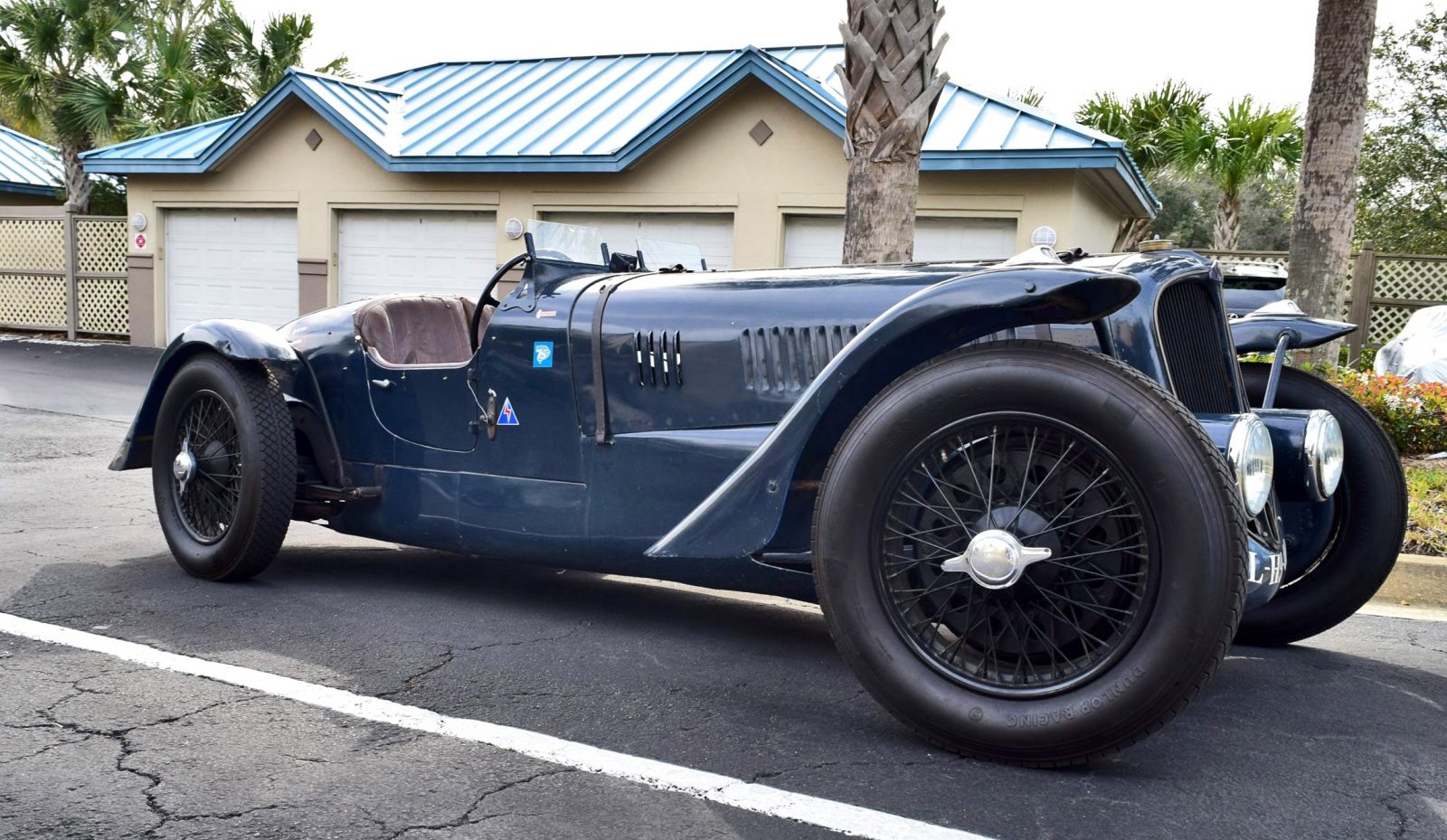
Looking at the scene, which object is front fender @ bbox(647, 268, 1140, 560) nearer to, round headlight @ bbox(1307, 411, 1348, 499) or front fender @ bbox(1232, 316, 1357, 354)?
round headlight @ bbox(1307, 411, 1348, 499)

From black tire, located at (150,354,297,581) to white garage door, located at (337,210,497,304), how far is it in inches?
403

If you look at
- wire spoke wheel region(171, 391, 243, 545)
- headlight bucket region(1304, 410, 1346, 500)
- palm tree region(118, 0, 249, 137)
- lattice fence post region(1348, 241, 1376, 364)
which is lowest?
wire spoke wheel region(171, 391, 243, 545)

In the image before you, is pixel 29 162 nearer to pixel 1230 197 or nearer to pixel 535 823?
pixel 1230 197

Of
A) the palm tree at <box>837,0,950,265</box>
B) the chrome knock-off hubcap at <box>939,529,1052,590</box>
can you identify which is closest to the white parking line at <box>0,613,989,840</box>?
the chrome knock-off hubcap at <box>939,529,1052,590</box>

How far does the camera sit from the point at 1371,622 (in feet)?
14.7

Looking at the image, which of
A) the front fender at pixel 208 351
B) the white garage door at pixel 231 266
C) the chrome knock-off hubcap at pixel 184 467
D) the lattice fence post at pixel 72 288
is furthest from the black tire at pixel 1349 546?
the lattice fence post at pixel 72 288

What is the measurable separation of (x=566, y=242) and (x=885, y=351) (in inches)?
71.6

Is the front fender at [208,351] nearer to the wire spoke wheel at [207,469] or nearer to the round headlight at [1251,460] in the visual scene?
the wire spoke wheel at [207,469]

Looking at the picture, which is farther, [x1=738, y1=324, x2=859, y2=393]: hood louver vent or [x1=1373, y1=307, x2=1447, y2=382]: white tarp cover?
[x1=1373, y1=307, x2=1447, y2=382]: white tarp cover

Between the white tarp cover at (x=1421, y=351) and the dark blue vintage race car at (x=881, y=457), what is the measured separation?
25.8ft

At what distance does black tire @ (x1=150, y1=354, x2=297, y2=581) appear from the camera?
433cm

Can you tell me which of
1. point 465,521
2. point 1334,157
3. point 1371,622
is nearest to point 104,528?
point 465,521

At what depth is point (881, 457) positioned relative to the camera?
2.84 metres


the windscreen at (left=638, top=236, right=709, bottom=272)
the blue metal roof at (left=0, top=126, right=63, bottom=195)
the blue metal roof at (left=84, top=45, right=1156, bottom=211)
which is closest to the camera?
the windscreen at (left=638, top=236, right=709, bottom=272)
